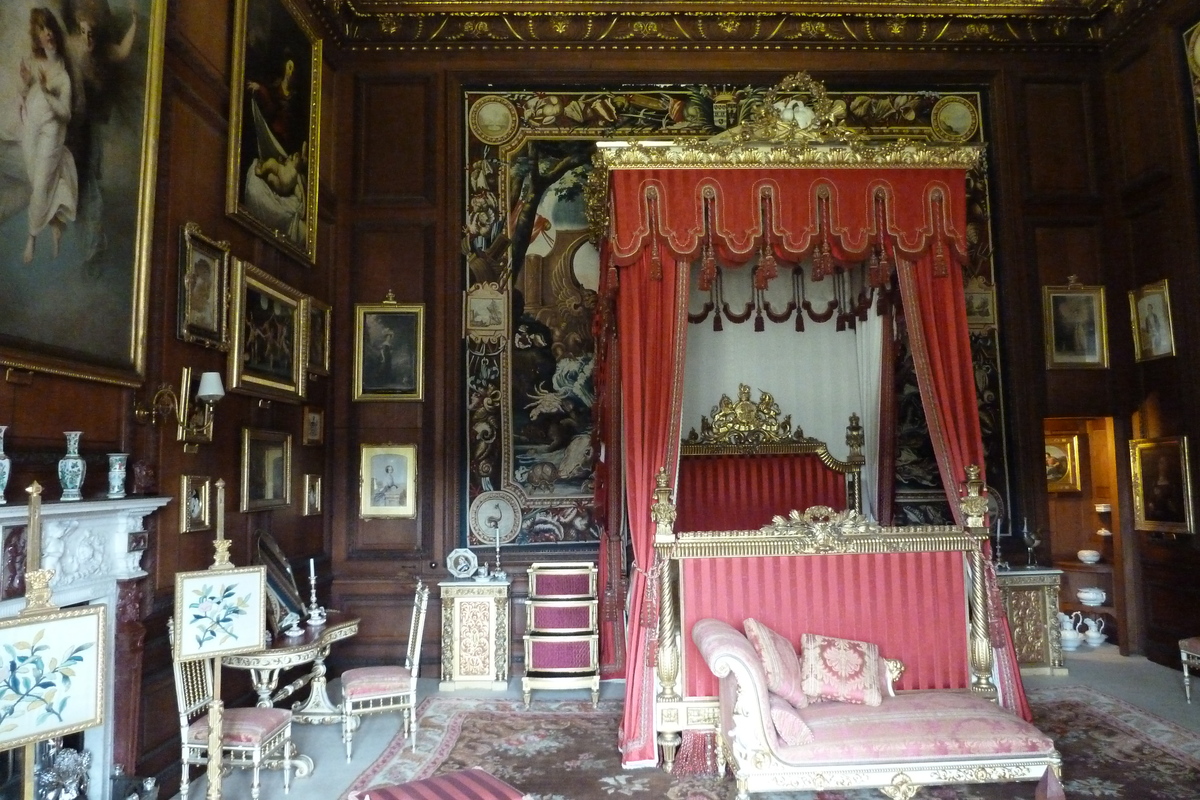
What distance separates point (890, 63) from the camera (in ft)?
27.9

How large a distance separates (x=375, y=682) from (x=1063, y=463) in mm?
8621

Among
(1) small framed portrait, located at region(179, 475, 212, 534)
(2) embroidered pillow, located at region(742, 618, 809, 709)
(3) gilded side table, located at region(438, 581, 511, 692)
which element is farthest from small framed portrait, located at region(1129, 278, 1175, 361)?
(1) small framed portrait, located at region(179, 475, 212, 534)

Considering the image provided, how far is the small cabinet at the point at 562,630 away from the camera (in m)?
6.55

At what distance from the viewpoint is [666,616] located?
5062 millimetres

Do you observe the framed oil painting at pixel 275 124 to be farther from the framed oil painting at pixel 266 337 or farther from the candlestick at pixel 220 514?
the candlestick at pixel 220 514

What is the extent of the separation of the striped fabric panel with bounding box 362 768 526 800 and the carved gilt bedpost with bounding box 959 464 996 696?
3.13 meters

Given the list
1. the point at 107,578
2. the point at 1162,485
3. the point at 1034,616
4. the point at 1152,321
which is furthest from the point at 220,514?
the point at 1152,321

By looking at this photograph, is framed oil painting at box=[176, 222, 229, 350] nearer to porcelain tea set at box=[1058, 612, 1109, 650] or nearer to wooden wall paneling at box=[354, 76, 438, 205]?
wooden wall paneling at box=[354, 76, 438, 205]

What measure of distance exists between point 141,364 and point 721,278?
480cm

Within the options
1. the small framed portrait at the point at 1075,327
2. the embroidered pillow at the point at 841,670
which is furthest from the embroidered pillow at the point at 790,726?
the small framed portrait at the point at 1075,327

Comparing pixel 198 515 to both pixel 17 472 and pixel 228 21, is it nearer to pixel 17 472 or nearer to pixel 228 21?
pixel 17 472

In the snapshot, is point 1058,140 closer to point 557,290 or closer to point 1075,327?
point 1075,327

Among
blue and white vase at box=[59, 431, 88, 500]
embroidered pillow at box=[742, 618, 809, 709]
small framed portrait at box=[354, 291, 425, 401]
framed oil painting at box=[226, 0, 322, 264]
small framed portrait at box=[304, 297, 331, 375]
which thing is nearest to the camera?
blue and white vase at box=[59, 431, 88, 500]

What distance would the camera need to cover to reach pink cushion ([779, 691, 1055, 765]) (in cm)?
412
